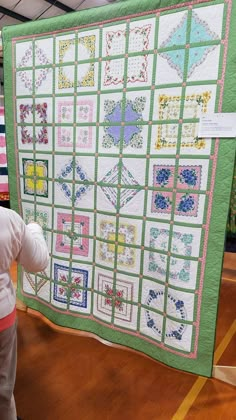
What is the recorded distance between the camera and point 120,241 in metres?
2.07

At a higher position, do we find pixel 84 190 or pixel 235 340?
pixel 84 190

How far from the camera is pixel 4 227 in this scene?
1145mm

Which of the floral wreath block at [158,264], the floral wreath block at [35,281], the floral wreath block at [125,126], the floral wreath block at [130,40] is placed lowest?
the floral wreath block at [35,281]

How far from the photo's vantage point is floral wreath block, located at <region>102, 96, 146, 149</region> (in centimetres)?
188

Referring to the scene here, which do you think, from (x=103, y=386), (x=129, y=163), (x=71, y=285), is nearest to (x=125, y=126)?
(x=129, y=163)

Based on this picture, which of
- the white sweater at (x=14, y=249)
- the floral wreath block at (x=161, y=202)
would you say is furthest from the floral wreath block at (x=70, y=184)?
the white sweater at (x=14, y=249)

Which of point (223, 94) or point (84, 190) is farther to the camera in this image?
point (84, 190)

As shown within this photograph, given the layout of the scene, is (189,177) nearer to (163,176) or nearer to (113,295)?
(163,176)

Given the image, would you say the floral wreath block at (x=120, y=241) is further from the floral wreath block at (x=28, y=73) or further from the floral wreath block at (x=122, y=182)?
the floral wreath block at (x=28, y=73)

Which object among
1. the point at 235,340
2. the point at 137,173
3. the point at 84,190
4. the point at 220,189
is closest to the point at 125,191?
the point at 137,173

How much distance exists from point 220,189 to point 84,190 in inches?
32.1

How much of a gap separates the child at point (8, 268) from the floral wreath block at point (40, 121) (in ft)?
3.40

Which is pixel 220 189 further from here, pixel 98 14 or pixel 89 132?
pixel 98 14

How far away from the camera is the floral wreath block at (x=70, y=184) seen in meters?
2.13
